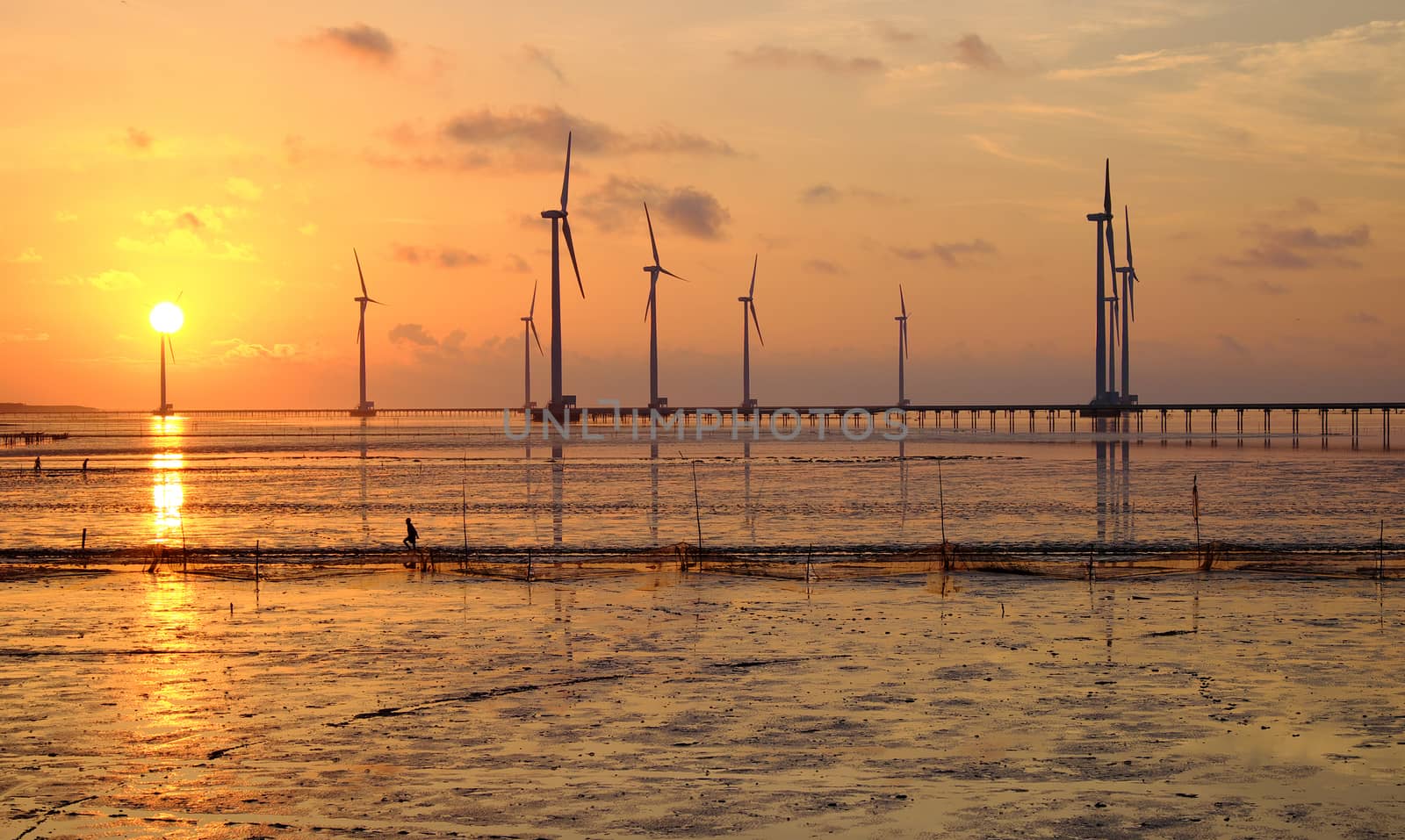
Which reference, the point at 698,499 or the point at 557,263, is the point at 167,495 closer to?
the point at 698,499

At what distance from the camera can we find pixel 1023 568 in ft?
99.3

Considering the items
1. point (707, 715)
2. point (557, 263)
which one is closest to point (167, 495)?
point (707, 715)

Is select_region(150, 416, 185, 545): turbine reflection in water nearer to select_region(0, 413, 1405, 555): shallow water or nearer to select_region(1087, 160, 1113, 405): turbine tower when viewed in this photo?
select_region(0, 413, 1405, 555): shallow water

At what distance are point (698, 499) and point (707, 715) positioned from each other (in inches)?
1727

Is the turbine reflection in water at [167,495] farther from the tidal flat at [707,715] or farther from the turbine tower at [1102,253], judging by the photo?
the turbine tower at [1102,253]

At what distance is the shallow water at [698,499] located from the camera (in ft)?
139

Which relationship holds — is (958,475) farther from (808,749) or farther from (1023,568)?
(808,749)

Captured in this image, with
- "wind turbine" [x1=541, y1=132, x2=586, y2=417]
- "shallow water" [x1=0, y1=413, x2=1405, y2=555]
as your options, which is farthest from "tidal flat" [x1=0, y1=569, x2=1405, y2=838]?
"wind turbine" [x1=541, y1=132, x2=586, y2=417]

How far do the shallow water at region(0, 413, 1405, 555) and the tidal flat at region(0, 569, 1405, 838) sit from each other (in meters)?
13.4

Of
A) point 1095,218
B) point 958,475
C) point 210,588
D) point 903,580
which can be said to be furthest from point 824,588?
point 1095,218

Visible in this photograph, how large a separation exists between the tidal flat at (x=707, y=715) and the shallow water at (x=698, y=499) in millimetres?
13382

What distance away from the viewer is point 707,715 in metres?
16.2

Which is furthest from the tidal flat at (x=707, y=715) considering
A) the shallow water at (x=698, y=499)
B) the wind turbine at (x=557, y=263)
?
the wind turbine at (x=557, y=263)

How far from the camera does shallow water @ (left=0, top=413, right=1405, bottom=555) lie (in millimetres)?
42406
